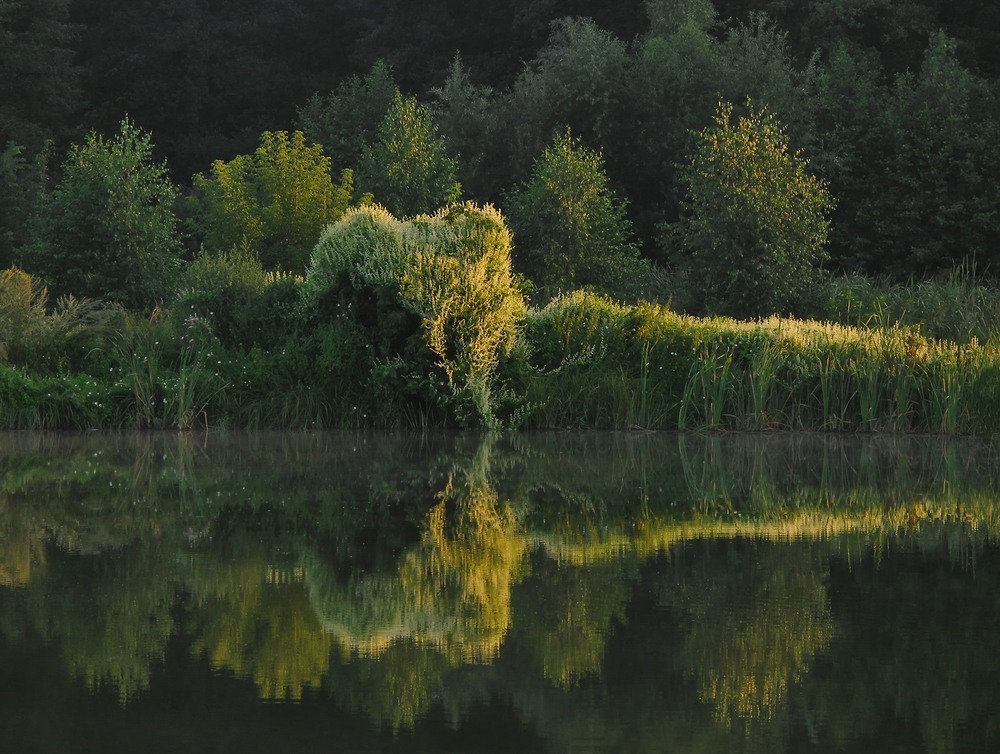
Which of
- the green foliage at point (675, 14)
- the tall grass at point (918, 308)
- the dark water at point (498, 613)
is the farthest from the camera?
the green foliage at point (675, 14)

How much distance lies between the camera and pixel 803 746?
186 inches

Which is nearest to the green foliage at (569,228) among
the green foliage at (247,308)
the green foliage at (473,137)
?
the green foliage at (473,137)

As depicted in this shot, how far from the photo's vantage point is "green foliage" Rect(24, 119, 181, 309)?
1021 inches

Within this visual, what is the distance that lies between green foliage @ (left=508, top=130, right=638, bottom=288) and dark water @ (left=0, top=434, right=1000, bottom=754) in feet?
57.2

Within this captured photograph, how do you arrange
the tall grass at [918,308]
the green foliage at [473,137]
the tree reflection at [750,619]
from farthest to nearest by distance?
1. the green foliage at [473,137]
2. the tall grass at [918,308]
3. the tree reflection at [750,619]

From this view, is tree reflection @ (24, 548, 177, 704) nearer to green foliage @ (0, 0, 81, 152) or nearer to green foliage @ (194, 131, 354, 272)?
green foliage @ (194, 131, 354, 272)

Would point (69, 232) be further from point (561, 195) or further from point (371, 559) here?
point (371, 559)

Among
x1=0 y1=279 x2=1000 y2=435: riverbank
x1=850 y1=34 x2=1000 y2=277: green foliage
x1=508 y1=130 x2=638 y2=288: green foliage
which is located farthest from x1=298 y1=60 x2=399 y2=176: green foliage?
x1=0 y1=279 x2=1000 y2=435: riverbank

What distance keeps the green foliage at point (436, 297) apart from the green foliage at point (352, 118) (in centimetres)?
2400

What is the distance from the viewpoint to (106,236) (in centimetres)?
2622

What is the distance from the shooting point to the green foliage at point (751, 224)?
26078mm

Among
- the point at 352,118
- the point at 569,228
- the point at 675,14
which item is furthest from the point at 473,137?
the point at 569,228

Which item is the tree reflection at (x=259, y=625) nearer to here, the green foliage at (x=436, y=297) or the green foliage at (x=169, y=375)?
the green foliage at (x=436, y=297)

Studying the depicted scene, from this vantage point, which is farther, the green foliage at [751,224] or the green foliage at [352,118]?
the green foliage at [352,118]
